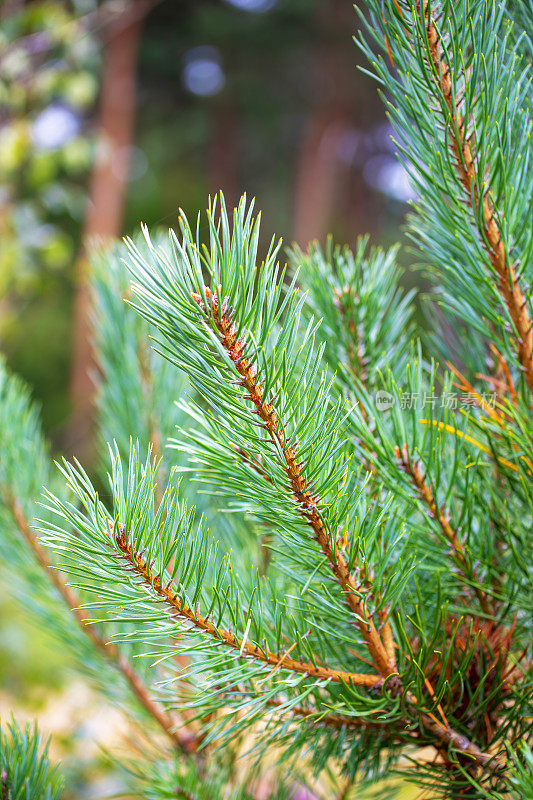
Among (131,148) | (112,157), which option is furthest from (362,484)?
(131,148)

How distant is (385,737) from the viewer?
0.38 metres

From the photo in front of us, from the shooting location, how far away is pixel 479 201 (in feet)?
1.11

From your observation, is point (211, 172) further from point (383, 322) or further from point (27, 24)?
point (383, 322)

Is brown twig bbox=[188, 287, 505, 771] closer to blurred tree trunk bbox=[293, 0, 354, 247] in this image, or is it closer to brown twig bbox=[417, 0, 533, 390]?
brown twig bbox=[417, 0, 533, 390]

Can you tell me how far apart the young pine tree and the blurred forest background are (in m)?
1.63

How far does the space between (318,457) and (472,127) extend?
206 millimetres

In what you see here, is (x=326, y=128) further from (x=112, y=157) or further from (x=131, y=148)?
(x=131, y=148)

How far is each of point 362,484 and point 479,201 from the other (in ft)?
0.56

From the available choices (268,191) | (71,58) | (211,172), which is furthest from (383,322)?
(268,191)

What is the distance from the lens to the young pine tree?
29 cm

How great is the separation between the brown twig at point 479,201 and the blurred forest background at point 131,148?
67.5 inches

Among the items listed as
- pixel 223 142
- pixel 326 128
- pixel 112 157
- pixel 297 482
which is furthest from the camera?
pixel 223 142

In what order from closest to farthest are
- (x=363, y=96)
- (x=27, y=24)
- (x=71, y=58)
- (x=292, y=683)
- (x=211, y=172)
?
(x=292, y=683), (x=27, y=24), (x=71, y=58), (x=363, y=96), (x=211, y=172)

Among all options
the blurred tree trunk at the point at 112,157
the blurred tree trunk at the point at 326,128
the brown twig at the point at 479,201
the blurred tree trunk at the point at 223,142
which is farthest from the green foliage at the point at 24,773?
the blurred tree trunk at the point at 223,142
